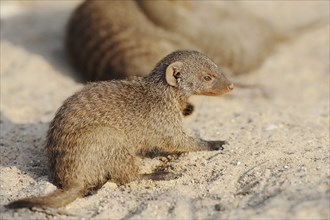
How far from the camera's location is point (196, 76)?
401 centimetres

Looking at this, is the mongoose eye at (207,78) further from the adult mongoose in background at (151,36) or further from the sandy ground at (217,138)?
the adult mongoose in background at (151,36)

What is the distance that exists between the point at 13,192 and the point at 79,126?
529 millimetres

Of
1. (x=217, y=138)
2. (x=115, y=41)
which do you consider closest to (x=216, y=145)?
(x=217, y=138)

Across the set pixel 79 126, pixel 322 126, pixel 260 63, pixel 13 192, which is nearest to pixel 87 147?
pixel 79 126

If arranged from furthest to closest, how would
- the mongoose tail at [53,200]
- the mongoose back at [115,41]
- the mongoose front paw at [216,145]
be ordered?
1. the mongoose back at [115,41]
2. the mongoose front paw at [216,145]
3. the mongoose tail at [53,200]

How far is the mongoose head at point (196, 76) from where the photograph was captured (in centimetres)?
399

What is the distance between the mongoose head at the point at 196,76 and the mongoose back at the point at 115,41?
5.82 feet

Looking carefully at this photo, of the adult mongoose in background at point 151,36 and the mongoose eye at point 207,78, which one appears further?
the adult mongoose in background at point 151,36

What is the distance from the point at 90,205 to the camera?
346cm

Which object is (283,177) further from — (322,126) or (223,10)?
(223,10)

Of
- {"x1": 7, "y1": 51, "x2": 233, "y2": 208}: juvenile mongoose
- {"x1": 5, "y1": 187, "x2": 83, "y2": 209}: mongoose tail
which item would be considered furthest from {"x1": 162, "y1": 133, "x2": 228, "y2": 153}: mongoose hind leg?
{"x1": 5, "y1": 187, "x2": 83, "y2": 209}: mongoose tail

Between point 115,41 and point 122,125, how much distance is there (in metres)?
2.42

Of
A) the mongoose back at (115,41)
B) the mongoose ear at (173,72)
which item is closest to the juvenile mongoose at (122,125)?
the mongoose ear at (173,72)

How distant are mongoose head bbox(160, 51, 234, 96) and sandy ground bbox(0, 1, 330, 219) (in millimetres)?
429
